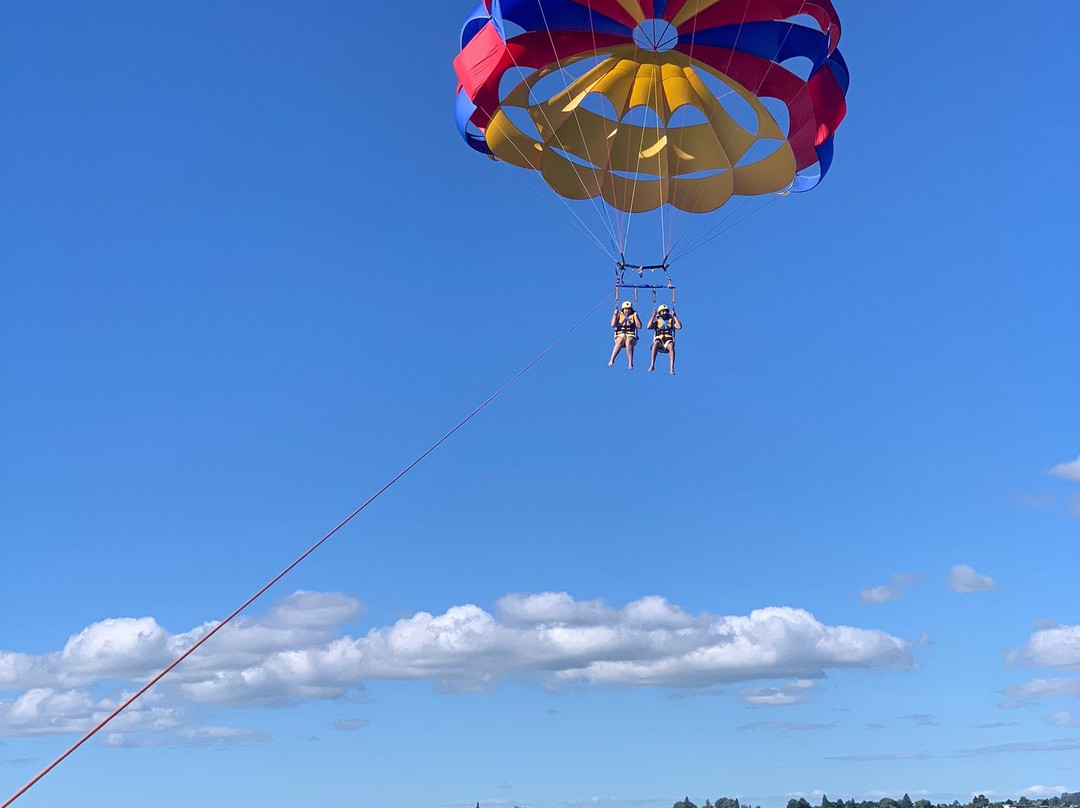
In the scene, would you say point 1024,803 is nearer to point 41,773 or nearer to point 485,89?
point 485,89

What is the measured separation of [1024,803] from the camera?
112875 mm

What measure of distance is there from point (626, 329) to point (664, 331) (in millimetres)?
628

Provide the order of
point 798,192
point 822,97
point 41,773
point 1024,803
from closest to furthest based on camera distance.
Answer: point 41,773
point 822,97
point 798,192
point 1024,803

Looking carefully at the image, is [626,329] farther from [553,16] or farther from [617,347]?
[553,16]

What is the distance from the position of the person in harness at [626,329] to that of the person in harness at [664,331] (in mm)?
276

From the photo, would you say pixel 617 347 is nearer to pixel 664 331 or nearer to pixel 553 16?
pixel 664 331

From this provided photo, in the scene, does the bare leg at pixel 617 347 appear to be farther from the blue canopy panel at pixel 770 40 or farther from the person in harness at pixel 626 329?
the blue canopy panel at pixel 770 40

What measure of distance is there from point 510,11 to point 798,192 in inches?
227

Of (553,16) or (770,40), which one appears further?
(770,40)

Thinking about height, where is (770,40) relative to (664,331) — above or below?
above

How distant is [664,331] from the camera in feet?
62.1

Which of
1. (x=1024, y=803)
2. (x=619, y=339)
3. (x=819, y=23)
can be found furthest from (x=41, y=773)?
(x=1024, y=803)

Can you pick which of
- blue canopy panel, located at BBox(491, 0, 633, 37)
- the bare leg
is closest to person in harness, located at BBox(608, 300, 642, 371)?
the bare leg

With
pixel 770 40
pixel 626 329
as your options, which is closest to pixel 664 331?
pixel 626 329
